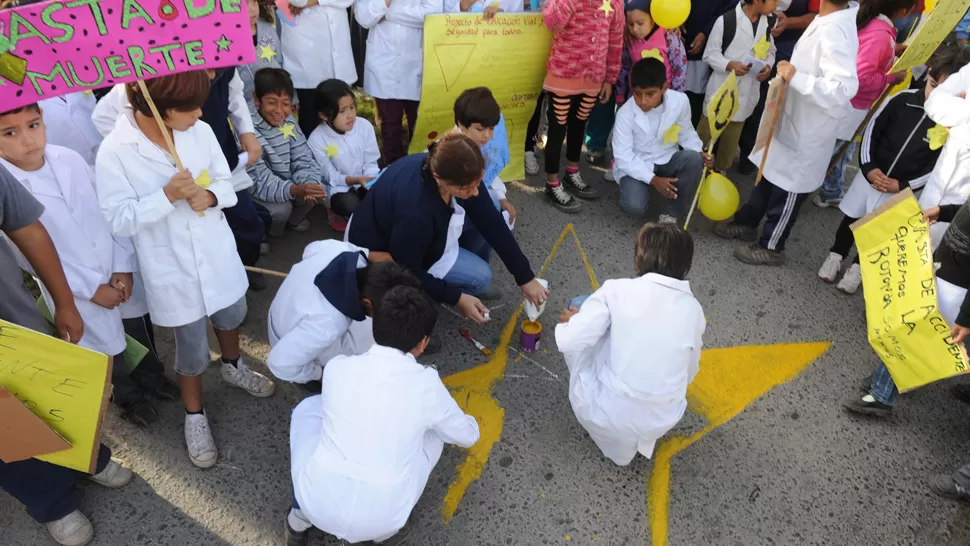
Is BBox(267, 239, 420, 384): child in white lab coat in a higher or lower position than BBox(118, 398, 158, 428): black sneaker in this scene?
higher

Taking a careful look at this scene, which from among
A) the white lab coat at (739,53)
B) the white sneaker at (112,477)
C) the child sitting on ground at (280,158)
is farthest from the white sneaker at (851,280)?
the white sneaker at (112,477)

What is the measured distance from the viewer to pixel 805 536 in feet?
9.53

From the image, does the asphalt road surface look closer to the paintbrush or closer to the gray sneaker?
the paintbrush

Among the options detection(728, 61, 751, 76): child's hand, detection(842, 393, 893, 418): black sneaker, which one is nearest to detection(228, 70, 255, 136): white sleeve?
detection(728, 61, 751, 76): child's hand

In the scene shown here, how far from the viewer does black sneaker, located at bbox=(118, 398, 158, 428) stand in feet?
10.4

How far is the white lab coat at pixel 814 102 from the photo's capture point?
12.7ft

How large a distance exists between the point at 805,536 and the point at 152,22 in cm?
341

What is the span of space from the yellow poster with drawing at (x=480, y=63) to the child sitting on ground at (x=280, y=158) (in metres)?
1.01

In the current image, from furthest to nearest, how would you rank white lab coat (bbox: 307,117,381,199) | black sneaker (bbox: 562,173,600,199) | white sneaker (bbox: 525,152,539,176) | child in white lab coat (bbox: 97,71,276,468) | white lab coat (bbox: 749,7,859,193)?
white sneaker (bbox: 525,152,539,176) < black sneaker (bbox: 562,173,600,199) < white lab coat (bbox: 307,117,381,199) < white lab coat (bbox: 749,7,859,193) < child in white lab coat (bbox: 97,71,276,468)

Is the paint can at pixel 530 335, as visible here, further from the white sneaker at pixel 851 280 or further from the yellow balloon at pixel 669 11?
the yellow balloon at pixel 669 11

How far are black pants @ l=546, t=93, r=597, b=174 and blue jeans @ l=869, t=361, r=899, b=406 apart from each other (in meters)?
2.70

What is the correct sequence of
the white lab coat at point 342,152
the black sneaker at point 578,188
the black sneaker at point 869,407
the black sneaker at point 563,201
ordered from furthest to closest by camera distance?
the black sneaker at point 578,188 < the black sneaker at point 563,201 < the white lab coat at point 342,152 < the black sneaker at point 869,407

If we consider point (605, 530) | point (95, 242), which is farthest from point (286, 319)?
point (605, 530)

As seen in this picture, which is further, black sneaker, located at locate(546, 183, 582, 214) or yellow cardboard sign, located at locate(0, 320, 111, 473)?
black sneaker, located at locate(546, 183, 582, 214)
